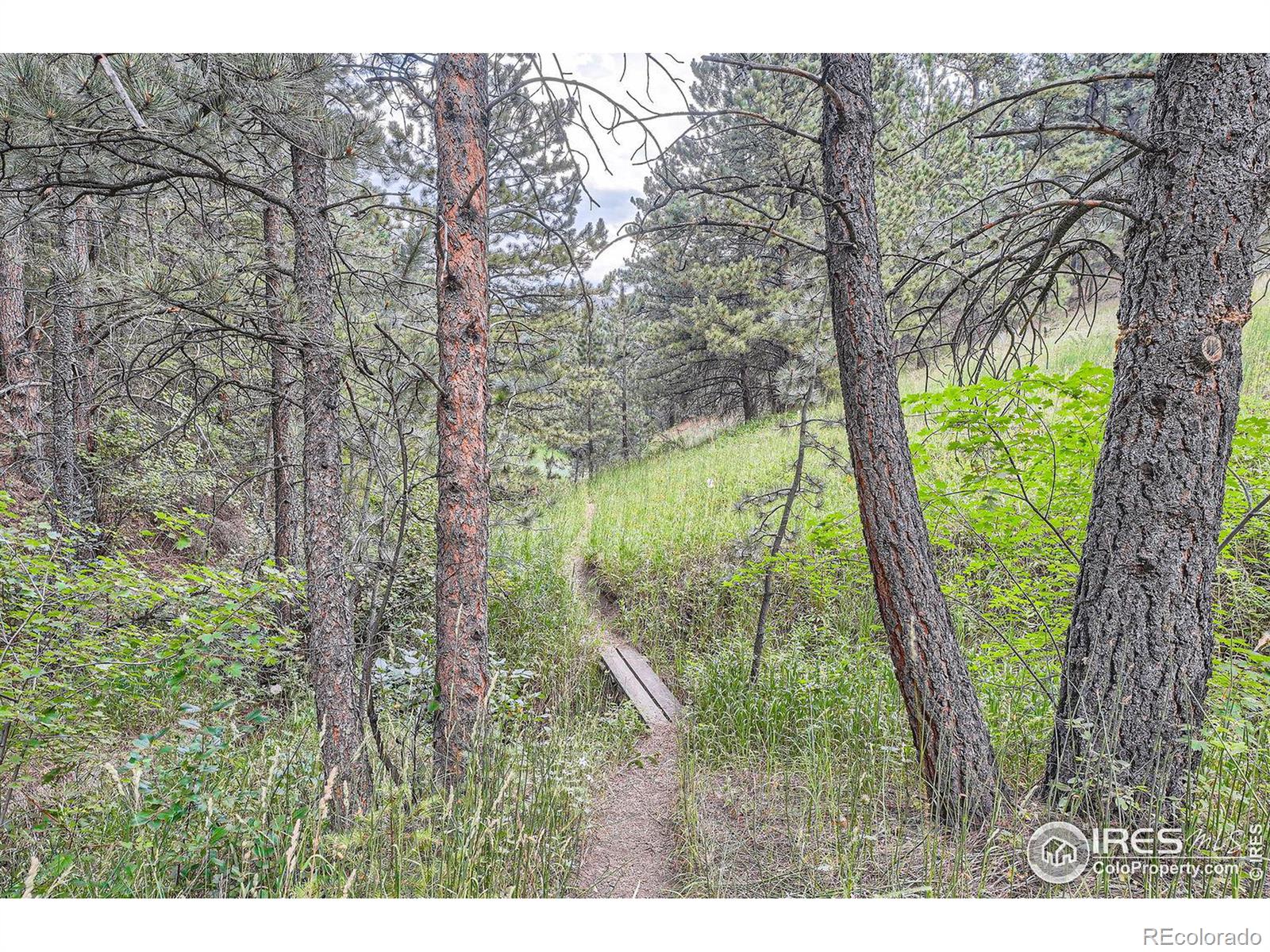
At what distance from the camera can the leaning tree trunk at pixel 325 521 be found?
8.24 feet

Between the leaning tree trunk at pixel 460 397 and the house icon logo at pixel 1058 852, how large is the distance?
87.5 inches

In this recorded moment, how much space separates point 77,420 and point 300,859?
6157 mm

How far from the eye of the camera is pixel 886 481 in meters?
2.33

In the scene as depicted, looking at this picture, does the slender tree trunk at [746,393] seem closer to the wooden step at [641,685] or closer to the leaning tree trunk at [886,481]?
the wooden step at [641,685]

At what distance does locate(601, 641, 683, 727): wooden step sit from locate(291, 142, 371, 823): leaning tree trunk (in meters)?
2.47

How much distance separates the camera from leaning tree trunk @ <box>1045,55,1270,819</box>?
192 cm

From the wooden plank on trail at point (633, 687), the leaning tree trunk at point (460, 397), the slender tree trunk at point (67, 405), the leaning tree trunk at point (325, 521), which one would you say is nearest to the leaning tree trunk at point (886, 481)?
the leaning tree trunk at point (460, 397)

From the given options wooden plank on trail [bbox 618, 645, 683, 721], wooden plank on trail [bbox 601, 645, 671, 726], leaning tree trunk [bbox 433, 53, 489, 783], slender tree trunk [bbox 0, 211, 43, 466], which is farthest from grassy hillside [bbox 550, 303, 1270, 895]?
slender tree trunk [bbox 0, 211, 43, 466]

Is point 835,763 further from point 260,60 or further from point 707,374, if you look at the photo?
point 707,374

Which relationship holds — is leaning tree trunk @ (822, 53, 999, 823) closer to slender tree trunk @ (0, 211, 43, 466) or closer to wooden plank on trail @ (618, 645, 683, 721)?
wooden plank on trail @ (618, 645, 683, 721)

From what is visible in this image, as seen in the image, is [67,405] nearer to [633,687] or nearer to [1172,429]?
[633,687]

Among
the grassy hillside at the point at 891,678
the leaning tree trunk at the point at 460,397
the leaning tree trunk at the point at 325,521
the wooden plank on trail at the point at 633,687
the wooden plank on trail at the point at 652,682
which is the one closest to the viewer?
the grassy hillside at the point at 891,678

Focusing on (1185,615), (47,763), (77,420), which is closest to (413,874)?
(1185,615)

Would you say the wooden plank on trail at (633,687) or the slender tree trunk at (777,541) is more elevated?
the slender tree trunk at (777,541)
